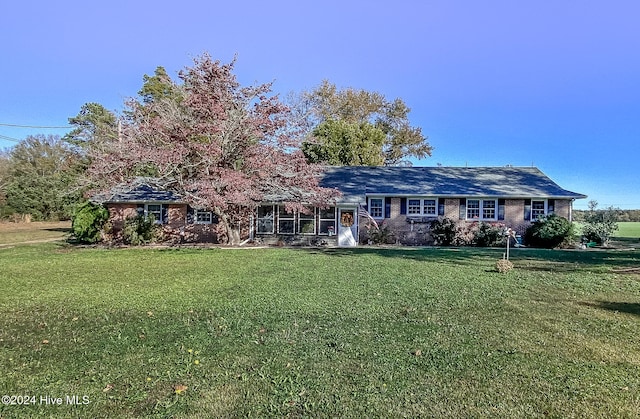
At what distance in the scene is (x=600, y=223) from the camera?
20.0 metres

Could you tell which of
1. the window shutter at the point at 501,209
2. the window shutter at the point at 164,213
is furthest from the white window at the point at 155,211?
the window shutter at the point at 501,209

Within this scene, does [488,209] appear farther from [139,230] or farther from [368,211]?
[139,230]

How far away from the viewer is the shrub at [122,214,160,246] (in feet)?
61.8

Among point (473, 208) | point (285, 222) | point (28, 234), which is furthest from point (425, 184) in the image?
point (28, 234)

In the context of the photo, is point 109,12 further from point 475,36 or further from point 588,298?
point 588,298

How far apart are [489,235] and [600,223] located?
222 inches

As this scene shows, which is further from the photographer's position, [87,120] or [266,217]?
[87,120]

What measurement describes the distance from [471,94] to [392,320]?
843 inches

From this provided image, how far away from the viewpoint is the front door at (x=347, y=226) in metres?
20.0

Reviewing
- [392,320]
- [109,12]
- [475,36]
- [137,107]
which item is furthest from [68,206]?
[392,320]

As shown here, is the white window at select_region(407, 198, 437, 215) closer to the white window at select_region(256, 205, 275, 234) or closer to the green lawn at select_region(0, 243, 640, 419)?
the white window at select_region(256, 205, 275, 234)

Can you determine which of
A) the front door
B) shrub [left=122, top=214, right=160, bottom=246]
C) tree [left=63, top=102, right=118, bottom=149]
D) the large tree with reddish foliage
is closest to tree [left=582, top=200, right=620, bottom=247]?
the front door

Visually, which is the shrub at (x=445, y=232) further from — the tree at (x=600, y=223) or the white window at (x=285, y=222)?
the white window at (x=285, y=222)

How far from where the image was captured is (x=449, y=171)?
25031 millimetres
